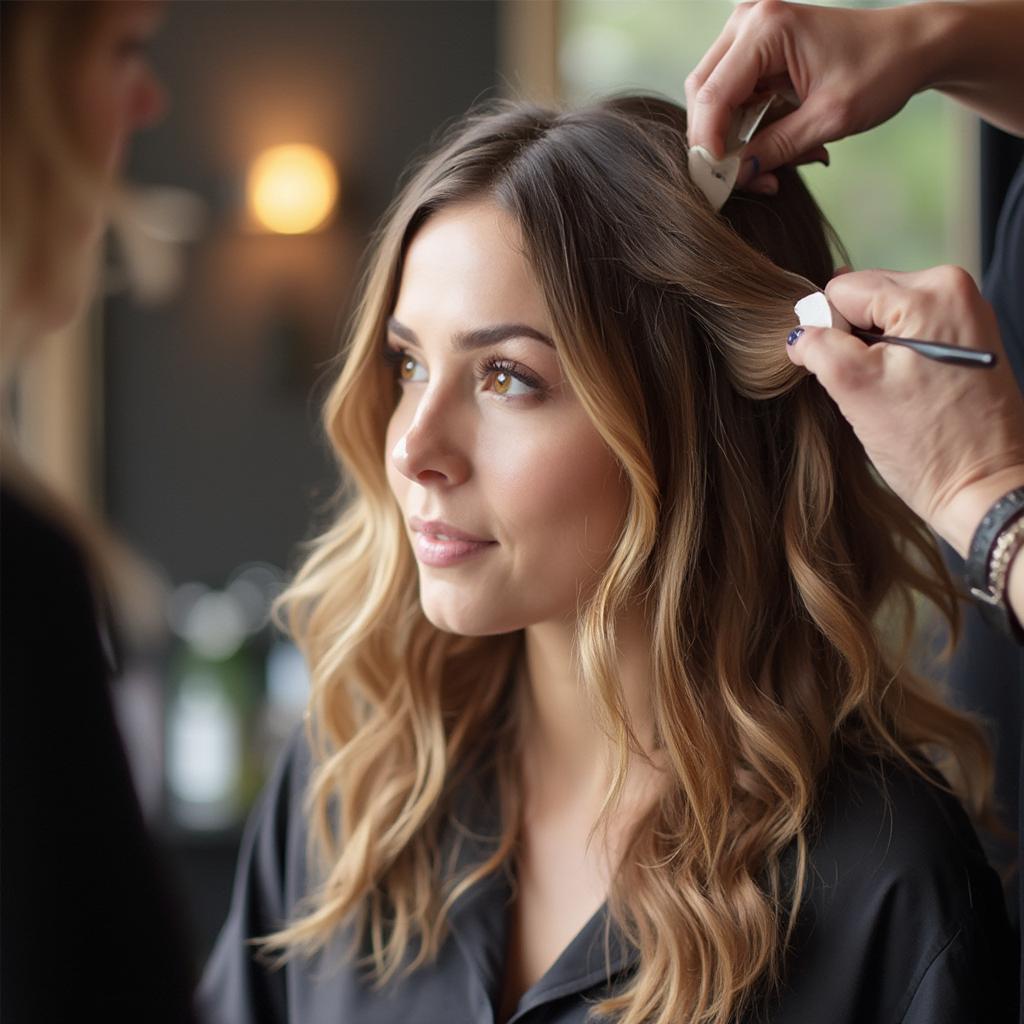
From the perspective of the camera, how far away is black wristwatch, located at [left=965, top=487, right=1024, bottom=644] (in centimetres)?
97

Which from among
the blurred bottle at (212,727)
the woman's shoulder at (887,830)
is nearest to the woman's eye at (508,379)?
the woman's shoulder at (887,830)

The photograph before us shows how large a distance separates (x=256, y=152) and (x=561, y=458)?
2.95 meters

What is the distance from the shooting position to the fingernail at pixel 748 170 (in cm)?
125

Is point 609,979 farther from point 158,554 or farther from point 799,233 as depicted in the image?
point 158,554

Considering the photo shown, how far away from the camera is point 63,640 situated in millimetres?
482

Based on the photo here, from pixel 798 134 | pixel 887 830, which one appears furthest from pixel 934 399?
pixel 887 830

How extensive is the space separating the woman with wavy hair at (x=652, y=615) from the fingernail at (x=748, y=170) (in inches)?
1.6

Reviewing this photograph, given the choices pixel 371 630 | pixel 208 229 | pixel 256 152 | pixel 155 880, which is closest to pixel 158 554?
pixel 208 229

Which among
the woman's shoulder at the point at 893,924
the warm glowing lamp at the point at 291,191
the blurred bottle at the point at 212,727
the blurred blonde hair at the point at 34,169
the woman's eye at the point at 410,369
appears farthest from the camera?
the warm glowing lamp at the point at 291,191

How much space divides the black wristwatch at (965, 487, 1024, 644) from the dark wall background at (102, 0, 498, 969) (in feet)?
9.83

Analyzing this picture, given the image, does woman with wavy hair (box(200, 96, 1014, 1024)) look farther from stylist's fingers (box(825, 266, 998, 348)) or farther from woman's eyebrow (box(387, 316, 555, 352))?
stylist's fingers (box(825, 266, 998, 348))

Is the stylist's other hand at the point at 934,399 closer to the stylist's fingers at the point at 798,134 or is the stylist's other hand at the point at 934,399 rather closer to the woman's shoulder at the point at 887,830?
the stylist's fingers at the point at 798,134

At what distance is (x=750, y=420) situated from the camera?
51.9 inches

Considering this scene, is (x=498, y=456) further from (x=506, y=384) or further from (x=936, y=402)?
(x=936, y=402)
